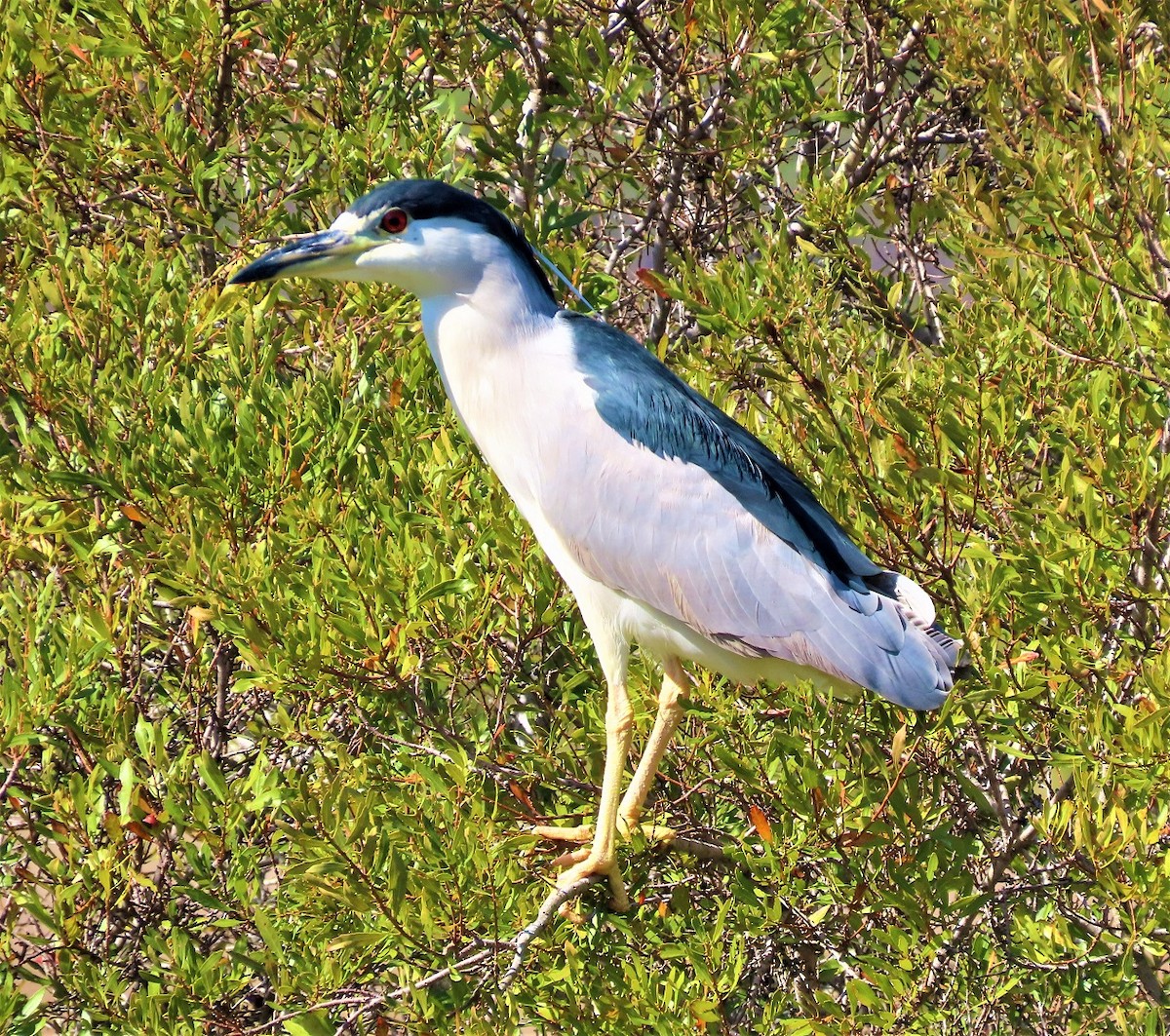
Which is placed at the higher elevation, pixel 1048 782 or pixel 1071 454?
pixel 1071 454

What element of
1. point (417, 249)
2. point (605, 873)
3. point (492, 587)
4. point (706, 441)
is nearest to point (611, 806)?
point (605, 873)

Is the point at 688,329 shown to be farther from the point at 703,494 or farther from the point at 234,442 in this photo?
the point at 234,442

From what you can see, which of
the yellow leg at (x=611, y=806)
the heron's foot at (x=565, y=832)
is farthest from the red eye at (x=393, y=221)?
the heron's foot at (x=565, y=832)

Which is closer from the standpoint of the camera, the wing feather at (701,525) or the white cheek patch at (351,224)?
the white cheek patch at (351,224)

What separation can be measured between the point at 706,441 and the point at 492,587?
2.26 ft

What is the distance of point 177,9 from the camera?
10.0 feet

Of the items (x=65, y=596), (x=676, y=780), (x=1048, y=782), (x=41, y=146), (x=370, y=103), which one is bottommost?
(x=65, y=596)

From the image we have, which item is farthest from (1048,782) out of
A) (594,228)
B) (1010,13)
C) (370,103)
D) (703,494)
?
(594,228)

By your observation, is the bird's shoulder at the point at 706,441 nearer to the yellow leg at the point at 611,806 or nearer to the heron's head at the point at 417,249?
the heron's head at the point at 417,249

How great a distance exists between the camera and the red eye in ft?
Result: 9.34

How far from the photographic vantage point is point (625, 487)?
3.01 meters

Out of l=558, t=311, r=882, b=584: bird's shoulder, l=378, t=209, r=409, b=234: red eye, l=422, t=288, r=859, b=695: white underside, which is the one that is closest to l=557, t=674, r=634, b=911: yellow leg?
l=422, t=288, r=859, b=695: white underside

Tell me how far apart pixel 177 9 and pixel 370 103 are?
1.59 ft

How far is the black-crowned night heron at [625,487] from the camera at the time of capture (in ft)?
9.46
